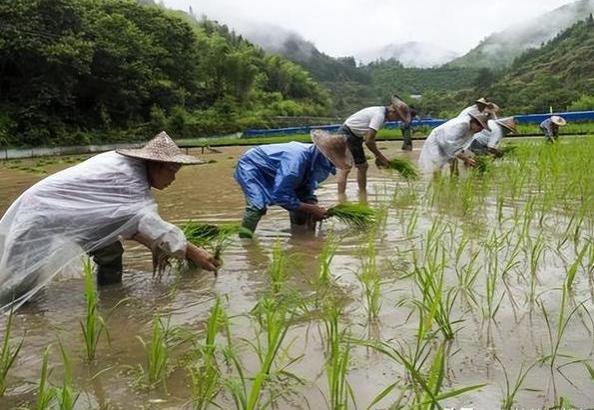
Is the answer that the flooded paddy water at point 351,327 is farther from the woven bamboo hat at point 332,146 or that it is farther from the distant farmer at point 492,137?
the distant farmer at point 492,137

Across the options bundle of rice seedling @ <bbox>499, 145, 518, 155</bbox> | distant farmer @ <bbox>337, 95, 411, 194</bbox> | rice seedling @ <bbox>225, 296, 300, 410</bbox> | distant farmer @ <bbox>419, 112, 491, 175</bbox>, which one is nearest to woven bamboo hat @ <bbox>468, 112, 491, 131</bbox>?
distant farmer @ <bbox>419, 112, 491, 175</bbox>

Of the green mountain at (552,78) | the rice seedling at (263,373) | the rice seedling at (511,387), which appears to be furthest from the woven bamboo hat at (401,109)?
the green mountain at (552,78)

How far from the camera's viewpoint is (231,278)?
2717mm

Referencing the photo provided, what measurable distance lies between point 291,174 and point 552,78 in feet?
121

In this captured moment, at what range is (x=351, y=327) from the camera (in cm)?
195

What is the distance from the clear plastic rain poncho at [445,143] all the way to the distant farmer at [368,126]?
1.74ft

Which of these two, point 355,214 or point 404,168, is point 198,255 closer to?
point 355,214

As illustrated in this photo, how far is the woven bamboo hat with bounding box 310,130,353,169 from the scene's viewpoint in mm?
3678

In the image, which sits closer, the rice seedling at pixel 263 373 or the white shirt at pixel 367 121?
the rice seedling at pixel 263 373

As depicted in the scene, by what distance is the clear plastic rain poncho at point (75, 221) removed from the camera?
2.25 m

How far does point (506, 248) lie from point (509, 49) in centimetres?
15174

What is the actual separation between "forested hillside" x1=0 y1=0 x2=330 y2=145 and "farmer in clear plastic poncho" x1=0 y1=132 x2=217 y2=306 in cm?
1675

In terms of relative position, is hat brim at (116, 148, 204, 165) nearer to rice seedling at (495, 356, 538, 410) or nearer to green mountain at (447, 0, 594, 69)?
rice seedling at (495, 356, 538, 410)

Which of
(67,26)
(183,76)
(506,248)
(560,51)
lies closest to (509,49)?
(560,51)
